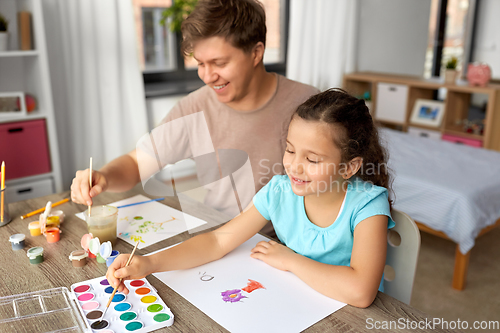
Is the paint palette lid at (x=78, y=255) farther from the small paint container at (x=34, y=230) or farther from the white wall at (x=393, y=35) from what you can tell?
the white wall at (x=393, y=35)

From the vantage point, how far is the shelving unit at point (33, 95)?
7.02 ft

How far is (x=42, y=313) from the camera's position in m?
0.76

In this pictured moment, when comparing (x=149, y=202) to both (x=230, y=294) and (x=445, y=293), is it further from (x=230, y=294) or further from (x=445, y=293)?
(x=445, y=293)

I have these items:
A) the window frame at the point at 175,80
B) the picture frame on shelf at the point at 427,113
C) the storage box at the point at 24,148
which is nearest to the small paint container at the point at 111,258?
the storage box at the point at 24,148

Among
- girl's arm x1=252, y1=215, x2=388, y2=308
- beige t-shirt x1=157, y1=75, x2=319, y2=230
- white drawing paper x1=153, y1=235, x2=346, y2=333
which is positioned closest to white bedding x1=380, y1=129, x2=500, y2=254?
beige t-shirt x1=157, y1=75, x2=319, y2=230

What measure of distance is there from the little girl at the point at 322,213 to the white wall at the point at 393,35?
134 inches

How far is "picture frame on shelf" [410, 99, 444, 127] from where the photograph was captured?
3.52 m

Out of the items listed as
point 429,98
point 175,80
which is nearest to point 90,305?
point 175,80

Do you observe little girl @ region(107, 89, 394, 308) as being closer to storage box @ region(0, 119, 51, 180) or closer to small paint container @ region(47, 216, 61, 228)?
small paint container @ region(47, 216, 61, 228)

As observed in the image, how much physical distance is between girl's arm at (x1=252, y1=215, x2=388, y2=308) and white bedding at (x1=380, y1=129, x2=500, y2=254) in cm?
95

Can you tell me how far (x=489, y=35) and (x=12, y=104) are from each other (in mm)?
5089

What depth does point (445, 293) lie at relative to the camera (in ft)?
6.42

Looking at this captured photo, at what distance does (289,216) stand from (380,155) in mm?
264

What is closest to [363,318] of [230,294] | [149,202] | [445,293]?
[230,294]
